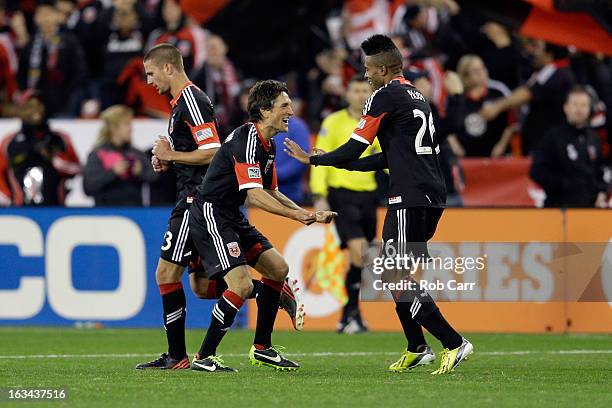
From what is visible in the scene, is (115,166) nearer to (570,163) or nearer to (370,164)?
(570,163)

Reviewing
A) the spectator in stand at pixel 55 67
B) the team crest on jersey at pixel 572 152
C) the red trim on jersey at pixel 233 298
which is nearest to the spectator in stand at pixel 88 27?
the spectator in stand at pixel 55 67

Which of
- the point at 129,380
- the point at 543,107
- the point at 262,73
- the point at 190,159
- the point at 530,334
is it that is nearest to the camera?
the point at 129,380

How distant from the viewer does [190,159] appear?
406 inches

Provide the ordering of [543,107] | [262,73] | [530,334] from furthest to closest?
[262,73] < [543,107] < [530,334]

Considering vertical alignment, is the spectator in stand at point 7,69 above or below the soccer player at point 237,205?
above

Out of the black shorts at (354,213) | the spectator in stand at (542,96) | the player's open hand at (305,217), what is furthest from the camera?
the spectator in stand at (542,96)

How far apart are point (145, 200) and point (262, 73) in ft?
7.77

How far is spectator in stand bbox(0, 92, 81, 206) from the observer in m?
16.7

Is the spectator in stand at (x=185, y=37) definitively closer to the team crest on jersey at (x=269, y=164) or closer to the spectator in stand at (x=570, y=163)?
the spectator in stand at (x=570, y=163)

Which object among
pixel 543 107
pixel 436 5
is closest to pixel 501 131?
pixel 543 107

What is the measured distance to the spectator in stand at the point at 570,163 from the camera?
15.3 meters

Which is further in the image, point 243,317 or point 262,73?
point 262,73

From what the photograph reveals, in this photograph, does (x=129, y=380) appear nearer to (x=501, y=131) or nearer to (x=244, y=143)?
(x=244, y=143)

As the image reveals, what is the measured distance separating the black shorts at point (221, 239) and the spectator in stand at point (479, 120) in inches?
257
